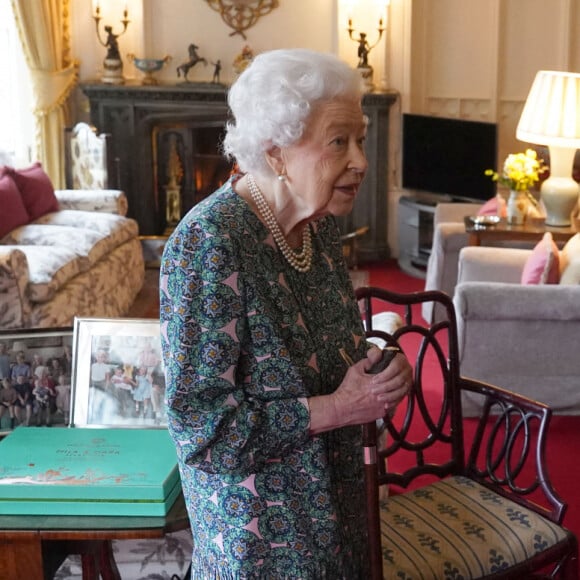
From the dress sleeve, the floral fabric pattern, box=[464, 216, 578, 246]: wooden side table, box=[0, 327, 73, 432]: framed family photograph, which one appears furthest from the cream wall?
the dress sleeve

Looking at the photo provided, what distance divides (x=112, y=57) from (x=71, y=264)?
259 cm

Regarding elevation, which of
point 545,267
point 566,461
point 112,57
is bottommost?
point 566,461

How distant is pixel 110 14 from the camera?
7.07 metres

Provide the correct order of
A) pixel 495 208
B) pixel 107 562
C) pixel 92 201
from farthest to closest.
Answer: pixel 92 201, pixel 495 208, pixel 107 562

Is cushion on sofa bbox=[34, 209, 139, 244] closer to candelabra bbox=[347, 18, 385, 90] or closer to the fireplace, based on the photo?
the fireplace

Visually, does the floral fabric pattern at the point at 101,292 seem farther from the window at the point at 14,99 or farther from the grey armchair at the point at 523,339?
the grey armchair at the point at 523,339

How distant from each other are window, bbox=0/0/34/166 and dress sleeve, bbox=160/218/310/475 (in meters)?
5.72

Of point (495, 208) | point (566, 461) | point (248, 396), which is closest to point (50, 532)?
point (248, 396)

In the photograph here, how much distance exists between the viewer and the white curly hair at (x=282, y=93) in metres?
1.52

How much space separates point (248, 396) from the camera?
1.52 m

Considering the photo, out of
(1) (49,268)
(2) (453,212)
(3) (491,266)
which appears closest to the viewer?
(1) (49,268)

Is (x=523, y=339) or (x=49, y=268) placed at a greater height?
(x=49, y=268)

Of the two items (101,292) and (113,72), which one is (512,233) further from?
(113,72)

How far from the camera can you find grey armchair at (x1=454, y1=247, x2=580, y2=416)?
12.9 feet
